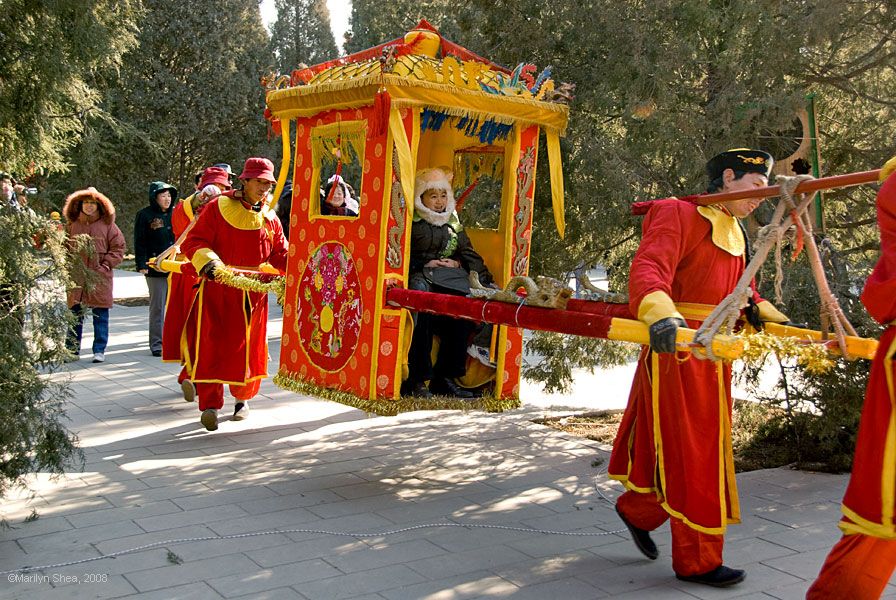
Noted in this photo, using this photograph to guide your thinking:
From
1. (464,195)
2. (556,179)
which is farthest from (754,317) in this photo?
(464,195)

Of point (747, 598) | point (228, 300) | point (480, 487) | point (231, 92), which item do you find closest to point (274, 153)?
point (231, 92)

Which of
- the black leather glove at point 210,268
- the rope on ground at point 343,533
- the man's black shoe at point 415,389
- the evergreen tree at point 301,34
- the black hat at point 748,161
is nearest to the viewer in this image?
the black hat at point 748,161

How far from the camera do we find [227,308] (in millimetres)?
7227

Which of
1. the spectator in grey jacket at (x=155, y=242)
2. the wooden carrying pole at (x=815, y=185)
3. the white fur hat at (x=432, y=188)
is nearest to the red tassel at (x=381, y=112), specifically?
the white fur hat at (x=432, y=188)

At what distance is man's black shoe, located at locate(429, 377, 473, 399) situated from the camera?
239 inches

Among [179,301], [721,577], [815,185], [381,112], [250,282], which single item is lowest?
[721,577]

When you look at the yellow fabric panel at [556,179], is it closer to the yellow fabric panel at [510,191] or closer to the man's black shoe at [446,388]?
the yellow fabric panel at [510,191]

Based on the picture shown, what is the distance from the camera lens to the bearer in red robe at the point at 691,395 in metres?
4.24

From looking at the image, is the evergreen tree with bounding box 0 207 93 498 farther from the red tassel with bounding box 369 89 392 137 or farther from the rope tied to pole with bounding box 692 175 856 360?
the rope tied to pole with bounding box 692 175 856 360

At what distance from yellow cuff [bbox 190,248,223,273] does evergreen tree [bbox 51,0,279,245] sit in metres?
16.5

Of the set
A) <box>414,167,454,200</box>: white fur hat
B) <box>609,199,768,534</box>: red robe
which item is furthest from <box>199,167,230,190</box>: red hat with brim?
<box>609,199,768,534</box>: red robe

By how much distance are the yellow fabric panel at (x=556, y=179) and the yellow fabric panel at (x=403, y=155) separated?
0.93m

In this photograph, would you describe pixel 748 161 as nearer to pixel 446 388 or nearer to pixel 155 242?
pixel 446 388

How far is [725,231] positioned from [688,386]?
2.51 ft
